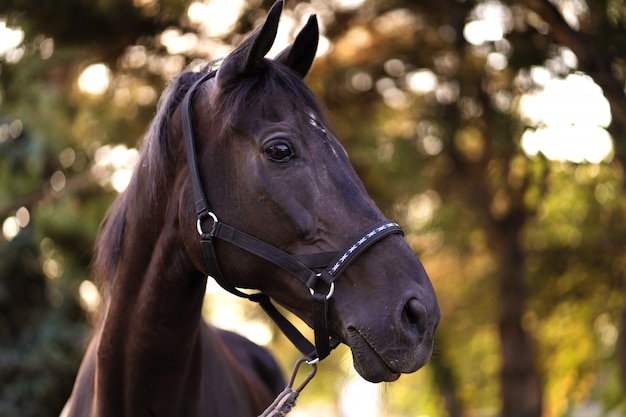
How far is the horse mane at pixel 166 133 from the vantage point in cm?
250

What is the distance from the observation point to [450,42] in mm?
7754

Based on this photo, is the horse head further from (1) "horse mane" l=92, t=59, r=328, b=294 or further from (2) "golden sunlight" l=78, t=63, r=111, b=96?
(2) "golden sunlight" l=78, t=63, r=111, b=96

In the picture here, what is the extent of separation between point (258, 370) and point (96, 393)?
1849 millimetres

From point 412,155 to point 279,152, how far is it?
470cm

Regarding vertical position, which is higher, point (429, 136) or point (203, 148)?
point (203, 148)

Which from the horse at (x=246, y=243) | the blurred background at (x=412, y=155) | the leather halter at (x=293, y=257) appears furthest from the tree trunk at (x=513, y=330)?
the leather halter at (x=293, y=257)

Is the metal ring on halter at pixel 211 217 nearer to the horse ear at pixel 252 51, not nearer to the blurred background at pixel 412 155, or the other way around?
the horse ear at pixel 252 51

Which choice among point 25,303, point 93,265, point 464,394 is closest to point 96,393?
point 93,265

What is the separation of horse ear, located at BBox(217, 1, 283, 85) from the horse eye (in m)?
0.31

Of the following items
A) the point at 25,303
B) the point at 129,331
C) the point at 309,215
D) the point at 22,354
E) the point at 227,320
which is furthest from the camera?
the point at 227,320

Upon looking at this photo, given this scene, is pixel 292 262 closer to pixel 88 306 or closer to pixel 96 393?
pixel 96 393

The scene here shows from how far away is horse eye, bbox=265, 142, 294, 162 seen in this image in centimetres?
237

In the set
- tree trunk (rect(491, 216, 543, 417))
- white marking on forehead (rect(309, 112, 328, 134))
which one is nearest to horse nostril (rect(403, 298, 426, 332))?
white marking on forehead (rect(309, 112, 328, 134))

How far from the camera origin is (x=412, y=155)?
694cm
